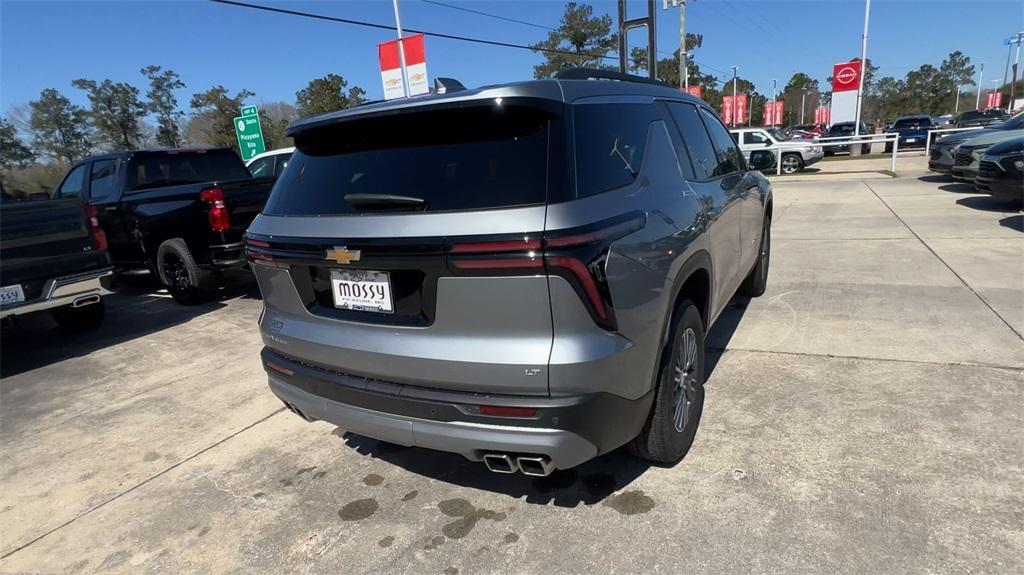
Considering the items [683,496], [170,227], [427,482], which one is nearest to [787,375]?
[683,496]

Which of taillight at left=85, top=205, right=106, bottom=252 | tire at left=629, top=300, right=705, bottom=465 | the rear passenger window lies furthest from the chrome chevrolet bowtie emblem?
taillight at left=85, top=205, right=106, bottom=252

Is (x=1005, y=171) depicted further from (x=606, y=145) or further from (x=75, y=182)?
(x=75, y=182)

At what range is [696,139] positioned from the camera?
11.7 ft

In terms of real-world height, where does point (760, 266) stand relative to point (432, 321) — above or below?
below

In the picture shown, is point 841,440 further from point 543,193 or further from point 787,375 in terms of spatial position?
point 543,193

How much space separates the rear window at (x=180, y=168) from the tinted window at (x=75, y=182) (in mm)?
1143

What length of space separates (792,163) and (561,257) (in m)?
20.7

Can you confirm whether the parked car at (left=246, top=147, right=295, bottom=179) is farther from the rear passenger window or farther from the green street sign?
the green street sign

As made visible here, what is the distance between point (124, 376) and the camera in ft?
15.6

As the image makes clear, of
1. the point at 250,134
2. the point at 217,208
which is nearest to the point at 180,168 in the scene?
the point at 217,208

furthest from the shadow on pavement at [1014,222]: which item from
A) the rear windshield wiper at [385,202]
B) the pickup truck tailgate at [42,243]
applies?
the pickup truck tailgate at [42,243]

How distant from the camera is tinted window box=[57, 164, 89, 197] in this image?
7518 mm

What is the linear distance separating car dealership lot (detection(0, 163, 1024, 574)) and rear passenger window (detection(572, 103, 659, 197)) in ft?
4.84

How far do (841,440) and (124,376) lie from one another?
5.31 m
